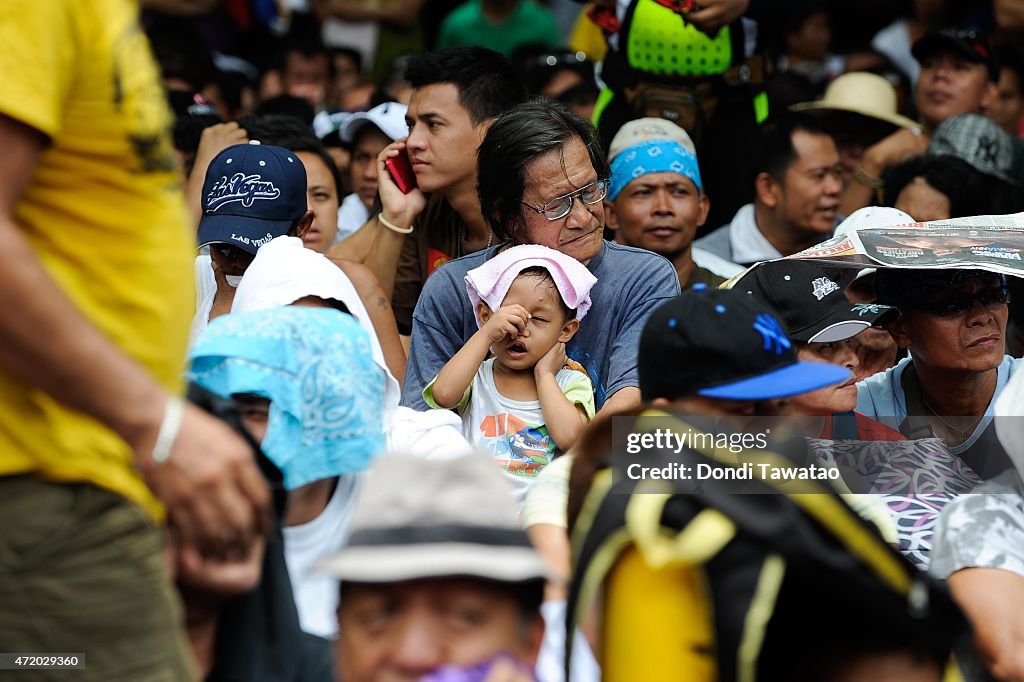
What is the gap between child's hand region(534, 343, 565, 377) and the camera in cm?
Answer: 381

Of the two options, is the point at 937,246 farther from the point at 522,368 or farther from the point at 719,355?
the point at 719,355

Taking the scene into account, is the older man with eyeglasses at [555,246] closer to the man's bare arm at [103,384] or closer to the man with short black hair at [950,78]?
the man's bare arm at [103,384]

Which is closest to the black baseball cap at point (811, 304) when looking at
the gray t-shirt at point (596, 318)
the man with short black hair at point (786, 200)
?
the gray t-shirt at point (596, 318)

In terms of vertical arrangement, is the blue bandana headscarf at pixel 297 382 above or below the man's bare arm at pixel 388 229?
above

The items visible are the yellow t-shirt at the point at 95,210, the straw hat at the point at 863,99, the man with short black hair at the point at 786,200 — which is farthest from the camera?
the straw hat at the point at 863,99

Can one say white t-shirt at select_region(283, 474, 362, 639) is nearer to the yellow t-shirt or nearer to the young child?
the young child

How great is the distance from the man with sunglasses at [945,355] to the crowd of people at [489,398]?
11 mm

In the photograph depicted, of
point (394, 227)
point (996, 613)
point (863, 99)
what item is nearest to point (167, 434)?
point (996, 613)

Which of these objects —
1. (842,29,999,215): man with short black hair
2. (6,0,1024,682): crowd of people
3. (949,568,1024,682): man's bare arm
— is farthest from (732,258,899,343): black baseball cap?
(842,29,999,215): man with short black hair

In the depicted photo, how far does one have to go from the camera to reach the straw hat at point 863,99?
22.9 feet

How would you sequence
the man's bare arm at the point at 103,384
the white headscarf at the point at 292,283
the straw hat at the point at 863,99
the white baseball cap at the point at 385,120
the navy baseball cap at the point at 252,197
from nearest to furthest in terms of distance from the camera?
the man's bare arm at the point at 103,384, the white headscarf at the point at 292,283, the navy baseball cap at the point at 252,197, the white baseball cap at the point at 385,120, the straw hat at the point at 863,99

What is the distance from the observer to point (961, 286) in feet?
12.9

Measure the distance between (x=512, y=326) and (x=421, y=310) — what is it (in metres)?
0.59

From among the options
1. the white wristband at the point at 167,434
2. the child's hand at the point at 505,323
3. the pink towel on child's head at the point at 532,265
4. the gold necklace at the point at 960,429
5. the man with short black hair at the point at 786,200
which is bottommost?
the man with short black hair at the point at 786,200
